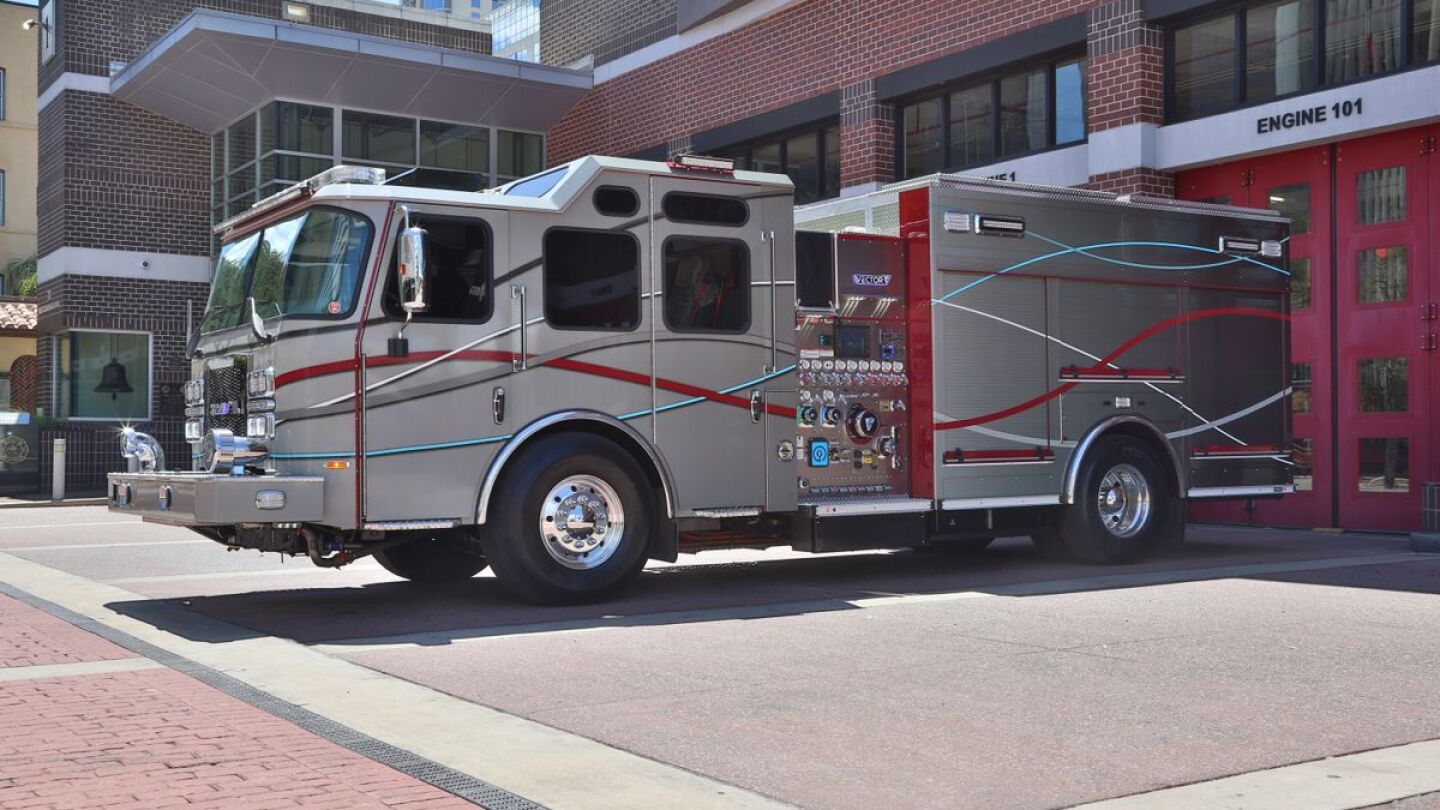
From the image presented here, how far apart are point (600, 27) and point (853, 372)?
56.0 feet

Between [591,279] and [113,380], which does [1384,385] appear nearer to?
[591,279]

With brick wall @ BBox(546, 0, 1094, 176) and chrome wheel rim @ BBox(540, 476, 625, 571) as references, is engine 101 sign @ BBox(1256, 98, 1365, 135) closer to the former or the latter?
brick wall @ BBox(546, 0, 1094, 176)

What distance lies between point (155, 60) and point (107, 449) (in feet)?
23.2

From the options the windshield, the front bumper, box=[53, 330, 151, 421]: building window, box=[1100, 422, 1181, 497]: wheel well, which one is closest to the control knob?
box=[1100, 422, 1181, 497]: wheel well

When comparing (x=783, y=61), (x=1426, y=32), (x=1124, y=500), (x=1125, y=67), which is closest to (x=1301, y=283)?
(x=1426, y=32)

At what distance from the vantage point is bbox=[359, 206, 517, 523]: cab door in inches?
368

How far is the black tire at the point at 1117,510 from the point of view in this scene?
1224 cm

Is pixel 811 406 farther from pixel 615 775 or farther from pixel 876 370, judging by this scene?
pixel 615 775

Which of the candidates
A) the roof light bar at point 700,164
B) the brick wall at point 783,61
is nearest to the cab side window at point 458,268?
the roof light bar at point 700,164

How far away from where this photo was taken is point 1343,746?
5.82 meters

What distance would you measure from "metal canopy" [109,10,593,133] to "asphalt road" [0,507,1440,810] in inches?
530

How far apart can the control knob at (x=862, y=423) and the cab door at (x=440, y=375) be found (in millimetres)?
2850

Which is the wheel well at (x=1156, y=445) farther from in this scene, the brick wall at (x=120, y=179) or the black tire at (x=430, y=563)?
the brick wall at (x=120, y=179)

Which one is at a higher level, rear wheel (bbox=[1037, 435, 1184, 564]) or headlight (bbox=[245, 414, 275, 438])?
headlight (bbox=[245, 414, 275, 438])
